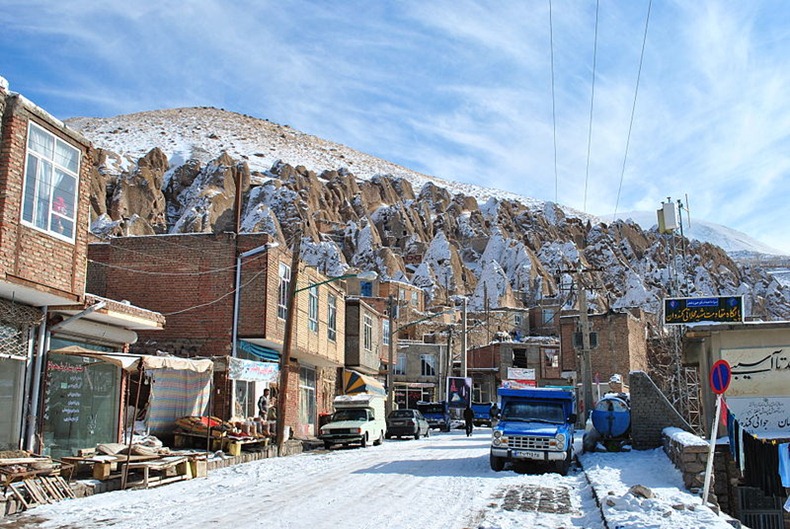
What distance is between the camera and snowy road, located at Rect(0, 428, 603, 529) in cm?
993

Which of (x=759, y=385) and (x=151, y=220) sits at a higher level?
(x=151, y=220)

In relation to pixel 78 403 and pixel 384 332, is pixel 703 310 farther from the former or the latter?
pixel 384 332

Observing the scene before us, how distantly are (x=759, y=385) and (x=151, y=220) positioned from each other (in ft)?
331

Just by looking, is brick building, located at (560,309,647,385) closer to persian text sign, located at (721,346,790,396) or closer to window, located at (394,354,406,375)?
window, located at (394,354,406,375)

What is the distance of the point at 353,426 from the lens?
25.6m

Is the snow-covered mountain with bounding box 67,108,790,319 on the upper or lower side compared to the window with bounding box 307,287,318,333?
upper

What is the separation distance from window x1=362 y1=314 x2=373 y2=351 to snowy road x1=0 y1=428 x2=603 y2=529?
77.4 feet

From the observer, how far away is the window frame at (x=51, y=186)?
13477 mm

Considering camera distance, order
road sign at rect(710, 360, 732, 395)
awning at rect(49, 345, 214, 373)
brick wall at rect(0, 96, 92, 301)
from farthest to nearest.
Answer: awning at rect(49, 345, 214, 373) < brick wall at rect(0, 96, 92, 301) < road sign at rect(710, 360, 732, 395)

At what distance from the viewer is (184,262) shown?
2600 cm

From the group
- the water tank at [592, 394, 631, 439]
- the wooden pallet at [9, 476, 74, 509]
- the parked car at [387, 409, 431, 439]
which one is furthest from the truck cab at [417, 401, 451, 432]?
the wooden pallet at [9, 476, 74, 509]

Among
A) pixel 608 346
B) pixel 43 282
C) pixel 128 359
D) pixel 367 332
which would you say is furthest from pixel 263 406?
pixel 608 346

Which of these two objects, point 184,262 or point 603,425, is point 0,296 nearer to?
point 184,262

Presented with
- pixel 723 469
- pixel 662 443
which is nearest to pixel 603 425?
pixel 662 443
